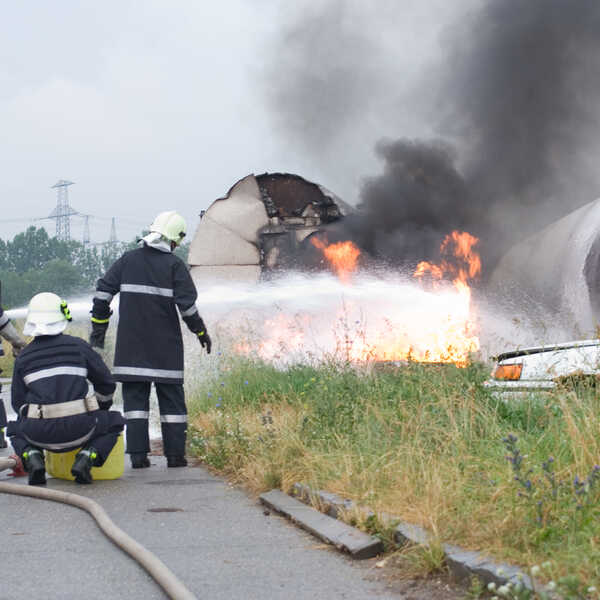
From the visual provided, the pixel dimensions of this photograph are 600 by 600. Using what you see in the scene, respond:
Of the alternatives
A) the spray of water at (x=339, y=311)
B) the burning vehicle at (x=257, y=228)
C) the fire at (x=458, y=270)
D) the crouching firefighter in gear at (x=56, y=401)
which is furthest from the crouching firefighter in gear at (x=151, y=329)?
the burning vehicle at (x=257, y=228)

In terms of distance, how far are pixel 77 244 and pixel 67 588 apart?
10591 centimetres

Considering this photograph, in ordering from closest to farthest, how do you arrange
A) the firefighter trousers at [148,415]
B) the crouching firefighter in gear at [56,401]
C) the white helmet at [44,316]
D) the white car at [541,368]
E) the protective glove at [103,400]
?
the white car at [541,368]
the crouching firefighter in gear at [56,401]
the white helmet at [44,316]
the protective glove at [103,400]
the firefighter trousers at [148,415]

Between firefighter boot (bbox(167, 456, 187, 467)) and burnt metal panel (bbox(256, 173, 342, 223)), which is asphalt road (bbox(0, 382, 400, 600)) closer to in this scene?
firefighter boot (bbox(167, 456, 187, 467))

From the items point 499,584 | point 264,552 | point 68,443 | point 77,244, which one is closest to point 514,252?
point 68,443

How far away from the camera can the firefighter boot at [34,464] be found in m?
6.86

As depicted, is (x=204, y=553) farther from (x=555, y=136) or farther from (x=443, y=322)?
(x=555, y=136)

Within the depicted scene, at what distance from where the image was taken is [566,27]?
60.0 ft

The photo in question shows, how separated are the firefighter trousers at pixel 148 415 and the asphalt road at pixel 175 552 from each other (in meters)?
0.97

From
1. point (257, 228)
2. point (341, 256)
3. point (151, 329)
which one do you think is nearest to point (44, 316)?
point (151, 329)

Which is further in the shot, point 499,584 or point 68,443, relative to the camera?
point 68,443

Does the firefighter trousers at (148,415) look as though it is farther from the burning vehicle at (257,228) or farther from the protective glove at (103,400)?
the burning vehicle at (257,228)

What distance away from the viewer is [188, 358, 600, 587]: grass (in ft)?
13.6

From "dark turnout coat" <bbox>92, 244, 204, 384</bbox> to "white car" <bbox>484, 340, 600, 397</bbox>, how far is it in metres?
2.43

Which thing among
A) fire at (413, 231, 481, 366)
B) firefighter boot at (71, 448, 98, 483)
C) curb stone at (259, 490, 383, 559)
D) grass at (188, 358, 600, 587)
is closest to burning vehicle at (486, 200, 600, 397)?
grass at (188, 358, 600, 587)
